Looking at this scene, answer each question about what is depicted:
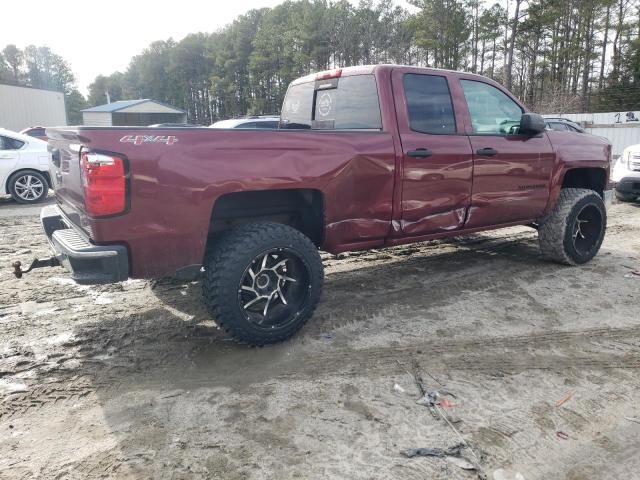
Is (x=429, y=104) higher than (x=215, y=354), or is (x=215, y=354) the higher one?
(x=429, y=104)

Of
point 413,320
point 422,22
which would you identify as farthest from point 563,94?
point 413,320

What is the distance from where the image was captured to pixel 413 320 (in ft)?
13.0

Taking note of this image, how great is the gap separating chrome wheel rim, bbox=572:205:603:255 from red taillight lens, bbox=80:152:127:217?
4723 mm

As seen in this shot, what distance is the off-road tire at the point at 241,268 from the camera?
3.20 meters

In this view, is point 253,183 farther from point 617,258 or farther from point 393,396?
point 617,258

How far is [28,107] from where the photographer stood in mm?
33469

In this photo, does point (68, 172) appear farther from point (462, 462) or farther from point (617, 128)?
point (617, 128)

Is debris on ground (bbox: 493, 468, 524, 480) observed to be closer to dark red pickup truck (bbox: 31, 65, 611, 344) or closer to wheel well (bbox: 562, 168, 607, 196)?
dark red pickup truck (bbox: 31, 65, 611, 344)

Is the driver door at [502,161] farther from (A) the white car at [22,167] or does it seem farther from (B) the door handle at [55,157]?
(A) the white car at [22,167]

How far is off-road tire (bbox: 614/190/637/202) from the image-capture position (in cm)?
925

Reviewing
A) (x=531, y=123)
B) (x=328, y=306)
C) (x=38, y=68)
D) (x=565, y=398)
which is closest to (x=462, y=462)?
(x=565, y=398)

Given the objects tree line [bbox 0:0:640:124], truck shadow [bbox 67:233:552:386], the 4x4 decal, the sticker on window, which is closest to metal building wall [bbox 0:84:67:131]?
tree line [bbox 0:0:640:124]

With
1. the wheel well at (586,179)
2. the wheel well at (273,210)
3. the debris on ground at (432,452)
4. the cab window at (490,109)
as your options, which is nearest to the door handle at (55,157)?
the wheel well at (273,210)

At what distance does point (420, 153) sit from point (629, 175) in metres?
7.01
